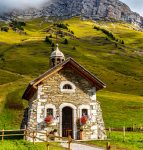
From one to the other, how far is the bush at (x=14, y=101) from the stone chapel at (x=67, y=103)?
2554 centimetres

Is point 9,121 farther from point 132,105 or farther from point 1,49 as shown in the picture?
point 1,49

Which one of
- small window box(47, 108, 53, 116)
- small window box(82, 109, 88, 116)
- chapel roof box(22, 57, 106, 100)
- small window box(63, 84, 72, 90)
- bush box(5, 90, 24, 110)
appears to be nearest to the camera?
chapel roof box(22, 57, 106, 100)

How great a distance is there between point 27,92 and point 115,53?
463ft

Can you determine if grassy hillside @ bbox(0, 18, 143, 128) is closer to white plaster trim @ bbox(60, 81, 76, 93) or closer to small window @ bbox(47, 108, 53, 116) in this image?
small window @ bbox(47, 108, 53, 116)

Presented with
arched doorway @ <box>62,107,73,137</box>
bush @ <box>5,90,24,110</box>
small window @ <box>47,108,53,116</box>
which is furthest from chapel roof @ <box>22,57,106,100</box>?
bush @ <box>5,90,24,110</box>

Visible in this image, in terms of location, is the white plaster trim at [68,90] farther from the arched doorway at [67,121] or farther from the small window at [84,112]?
the small window at [84,112]

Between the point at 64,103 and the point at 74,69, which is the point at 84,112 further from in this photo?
the point at 74,69

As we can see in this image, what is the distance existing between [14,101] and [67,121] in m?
30.0

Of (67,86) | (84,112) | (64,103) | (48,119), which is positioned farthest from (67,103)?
(48,119)

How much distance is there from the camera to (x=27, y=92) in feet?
164

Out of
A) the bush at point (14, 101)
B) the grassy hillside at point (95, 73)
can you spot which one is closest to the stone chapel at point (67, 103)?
the grassy hillside at point (95, 73)

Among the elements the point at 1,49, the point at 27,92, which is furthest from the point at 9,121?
the point at 1,49

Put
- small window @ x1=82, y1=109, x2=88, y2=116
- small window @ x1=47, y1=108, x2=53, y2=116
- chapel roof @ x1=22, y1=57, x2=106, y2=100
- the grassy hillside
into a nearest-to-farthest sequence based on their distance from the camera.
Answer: chapel roof @ x1=22, y1=57, x2=106, y2=100
small window @ x1=47, y1=108, x2=53, y2=116
small window @ x1=82, y1=109, x2=88, y2=116
the grassy hillside

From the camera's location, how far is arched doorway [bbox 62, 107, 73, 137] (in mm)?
44750
